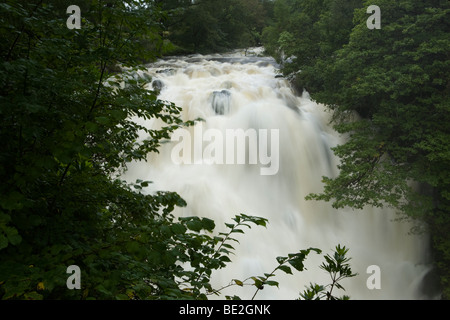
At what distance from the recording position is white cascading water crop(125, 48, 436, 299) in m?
7.11

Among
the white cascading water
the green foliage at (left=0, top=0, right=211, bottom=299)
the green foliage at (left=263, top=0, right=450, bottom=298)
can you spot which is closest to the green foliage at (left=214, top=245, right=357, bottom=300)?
the green foliage at (left=0, top=0, right=211, bottom=299)

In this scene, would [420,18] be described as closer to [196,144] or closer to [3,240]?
[196,144]

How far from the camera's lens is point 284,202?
8.52m

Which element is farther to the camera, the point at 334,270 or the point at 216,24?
the point at 216,24

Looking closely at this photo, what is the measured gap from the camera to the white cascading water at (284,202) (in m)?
7.11

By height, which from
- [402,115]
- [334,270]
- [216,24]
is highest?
[216,24]

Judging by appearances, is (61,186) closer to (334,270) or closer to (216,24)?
(334,270)

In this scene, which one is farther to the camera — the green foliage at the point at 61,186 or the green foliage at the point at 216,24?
the green foliage at the point at 216,24

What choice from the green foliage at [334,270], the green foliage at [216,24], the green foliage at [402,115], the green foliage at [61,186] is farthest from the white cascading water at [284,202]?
the green foliage at [216,24]

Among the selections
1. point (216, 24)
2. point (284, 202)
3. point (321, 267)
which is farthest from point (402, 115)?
point (216, 24)

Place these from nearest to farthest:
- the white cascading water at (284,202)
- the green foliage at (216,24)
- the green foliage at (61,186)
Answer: the green foliage at (61,186) → the white cascading water at (284,202) → the green foliage at (216,24)

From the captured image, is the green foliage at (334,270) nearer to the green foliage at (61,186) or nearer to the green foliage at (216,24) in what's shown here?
the green foliage at (61,186)

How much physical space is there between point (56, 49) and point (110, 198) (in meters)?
1.14

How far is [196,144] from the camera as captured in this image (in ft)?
28.9
